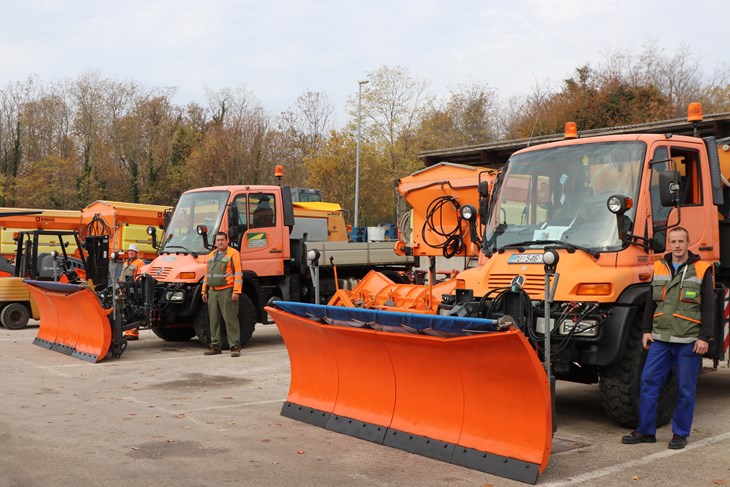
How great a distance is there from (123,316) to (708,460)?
29.4 ft

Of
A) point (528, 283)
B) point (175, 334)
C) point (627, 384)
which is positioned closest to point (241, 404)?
point (528, 283)

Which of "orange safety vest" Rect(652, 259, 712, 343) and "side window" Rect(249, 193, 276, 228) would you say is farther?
"side window" Rect(249, 193, 276, 228)

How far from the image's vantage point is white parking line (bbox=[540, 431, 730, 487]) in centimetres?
573

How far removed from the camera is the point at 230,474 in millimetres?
5973

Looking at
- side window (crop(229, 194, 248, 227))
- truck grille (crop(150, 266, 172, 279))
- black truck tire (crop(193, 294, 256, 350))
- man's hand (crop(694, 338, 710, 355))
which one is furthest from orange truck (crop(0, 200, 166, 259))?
man's hand (crop(694, 338, 710, 355))

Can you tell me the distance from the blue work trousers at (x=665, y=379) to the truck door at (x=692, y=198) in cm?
138

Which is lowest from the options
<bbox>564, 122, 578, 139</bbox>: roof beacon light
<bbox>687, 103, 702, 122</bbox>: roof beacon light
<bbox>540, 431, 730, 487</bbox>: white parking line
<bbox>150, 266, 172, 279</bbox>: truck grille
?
<bbox>540, 431, 730, 487</bbox>: white parking line

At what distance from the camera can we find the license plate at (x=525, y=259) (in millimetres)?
7512

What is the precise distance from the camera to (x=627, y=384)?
23.5ft

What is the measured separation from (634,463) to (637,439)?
67cm

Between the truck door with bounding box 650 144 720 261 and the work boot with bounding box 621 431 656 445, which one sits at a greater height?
the truck door with bounding box 650 144 720 261

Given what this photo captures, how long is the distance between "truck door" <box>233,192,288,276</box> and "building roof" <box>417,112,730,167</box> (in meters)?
2.82

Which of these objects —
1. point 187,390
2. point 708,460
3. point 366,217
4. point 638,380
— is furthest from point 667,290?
point 366,217

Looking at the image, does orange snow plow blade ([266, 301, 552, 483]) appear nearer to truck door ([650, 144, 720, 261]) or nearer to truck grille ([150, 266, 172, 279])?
truck door ([650, 144, 720, 261])
